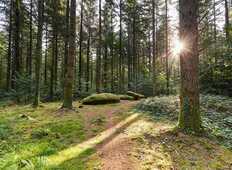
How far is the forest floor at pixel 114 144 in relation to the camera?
579 centimetres

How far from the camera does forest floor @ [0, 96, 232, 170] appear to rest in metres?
5.79

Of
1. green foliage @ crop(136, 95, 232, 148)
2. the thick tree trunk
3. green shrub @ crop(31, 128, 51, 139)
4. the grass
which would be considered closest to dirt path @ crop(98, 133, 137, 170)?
the grass

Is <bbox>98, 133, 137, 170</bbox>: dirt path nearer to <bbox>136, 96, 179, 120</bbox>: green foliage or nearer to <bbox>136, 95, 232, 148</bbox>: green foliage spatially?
<bbox>136, 95, 232, 148</bbox>: green foliage

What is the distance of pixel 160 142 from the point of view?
289 inches

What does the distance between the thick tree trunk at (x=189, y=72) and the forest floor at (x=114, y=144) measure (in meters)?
0.54

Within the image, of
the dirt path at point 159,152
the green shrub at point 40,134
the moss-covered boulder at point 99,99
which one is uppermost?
the moss-covered boulder at point 99,99

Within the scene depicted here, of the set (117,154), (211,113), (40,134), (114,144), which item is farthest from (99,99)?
(117,154)

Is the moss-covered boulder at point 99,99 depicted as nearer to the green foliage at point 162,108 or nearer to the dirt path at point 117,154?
the green foliage at point 162,108

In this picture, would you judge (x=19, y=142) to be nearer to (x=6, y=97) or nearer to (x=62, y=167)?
(x=62, y=167)

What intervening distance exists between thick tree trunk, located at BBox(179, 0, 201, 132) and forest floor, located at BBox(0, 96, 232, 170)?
541 mm

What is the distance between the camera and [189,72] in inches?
330

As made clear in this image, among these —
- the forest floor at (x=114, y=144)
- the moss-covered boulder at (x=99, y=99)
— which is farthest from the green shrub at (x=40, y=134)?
the moss-covered boulder at (x=99, y=99)

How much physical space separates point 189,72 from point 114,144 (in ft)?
11.3

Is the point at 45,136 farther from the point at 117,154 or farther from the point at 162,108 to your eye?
the point at 162,108
